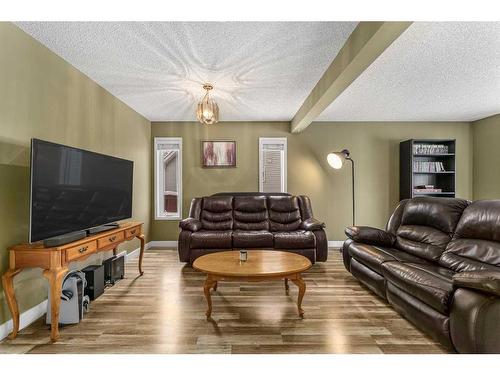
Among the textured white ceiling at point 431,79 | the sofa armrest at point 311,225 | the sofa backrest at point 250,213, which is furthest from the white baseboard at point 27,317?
the textured white ceiling at point 431,79

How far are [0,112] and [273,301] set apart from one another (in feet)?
9.22

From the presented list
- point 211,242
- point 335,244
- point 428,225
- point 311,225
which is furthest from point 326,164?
point 211,242

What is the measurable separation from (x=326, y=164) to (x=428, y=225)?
2652mm

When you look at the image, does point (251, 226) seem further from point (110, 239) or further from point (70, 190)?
point (70, 190)

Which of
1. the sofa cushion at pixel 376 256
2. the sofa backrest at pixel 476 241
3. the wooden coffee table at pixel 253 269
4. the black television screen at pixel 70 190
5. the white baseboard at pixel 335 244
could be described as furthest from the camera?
the white baseboard at pixel 335 244

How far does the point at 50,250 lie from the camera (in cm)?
201

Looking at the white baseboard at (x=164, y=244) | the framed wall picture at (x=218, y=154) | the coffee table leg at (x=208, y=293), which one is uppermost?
the framed wall picture at (x=218, y=154)

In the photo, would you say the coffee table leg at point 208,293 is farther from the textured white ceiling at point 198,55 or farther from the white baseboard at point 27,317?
the textured white ceiling at point 198,55

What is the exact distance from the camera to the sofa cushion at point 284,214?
14.3 feet

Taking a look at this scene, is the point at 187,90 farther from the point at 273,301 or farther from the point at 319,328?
the point at 319,328

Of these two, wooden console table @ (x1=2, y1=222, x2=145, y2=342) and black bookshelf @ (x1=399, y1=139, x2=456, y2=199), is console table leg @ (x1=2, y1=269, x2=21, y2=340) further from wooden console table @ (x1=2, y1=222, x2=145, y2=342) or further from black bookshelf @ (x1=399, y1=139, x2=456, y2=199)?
black bookshelf @ (x1=399, y1=139, x2=456, y2=199)

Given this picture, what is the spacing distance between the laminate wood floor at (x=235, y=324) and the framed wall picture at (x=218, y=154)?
8.89 ft

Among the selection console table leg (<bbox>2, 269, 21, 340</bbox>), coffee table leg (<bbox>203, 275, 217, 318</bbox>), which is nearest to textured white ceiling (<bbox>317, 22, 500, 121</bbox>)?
coffee table leg (<bbox>203, 275, 217, 318</bbox>)
